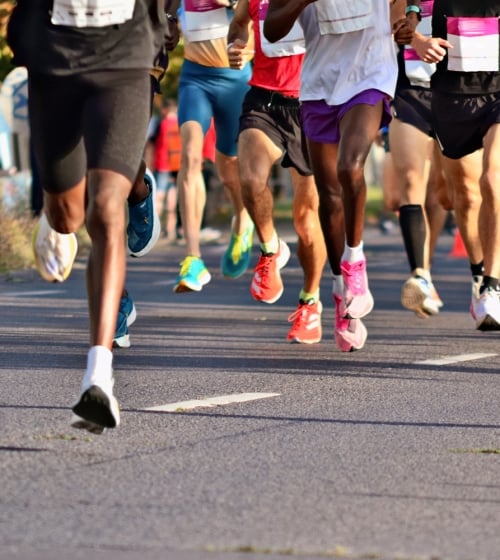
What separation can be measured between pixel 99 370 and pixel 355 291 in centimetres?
281

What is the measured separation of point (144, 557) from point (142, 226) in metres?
4.15

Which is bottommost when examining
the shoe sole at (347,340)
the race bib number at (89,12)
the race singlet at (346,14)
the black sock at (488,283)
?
the shoe sole at (347,340)

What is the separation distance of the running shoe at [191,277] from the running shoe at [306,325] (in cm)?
92

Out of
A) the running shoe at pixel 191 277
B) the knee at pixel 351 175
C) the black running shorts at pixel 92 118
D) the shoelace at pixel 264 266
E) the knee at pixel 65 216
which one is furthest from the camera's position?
the running shoe at pixel 191 277

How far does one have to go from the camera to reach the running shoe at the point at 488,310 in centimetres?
839

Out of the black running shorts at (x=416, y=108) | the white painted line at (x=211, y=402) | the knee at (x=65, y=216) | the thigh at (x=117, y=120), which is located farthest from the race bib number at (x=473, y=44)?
the thigh at (x=117, y=120)

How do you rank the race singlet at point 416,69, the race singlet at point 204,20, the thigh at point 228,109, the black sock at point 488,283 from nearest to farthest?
the black sock at point 488,283, the race singlet at point 416,69, the race singlet at point 204,20, the thigh at point 228,109

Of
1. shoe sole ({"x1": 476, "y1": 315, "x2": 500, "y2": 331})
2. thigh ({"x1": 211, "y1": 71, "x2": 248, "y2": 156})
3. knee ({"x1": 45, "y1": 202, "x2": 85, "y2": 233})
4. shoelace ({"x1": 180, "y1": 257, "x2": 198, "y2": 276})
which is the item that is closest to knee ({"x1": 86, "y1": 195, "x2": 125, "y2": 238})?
knee ({"x1": 45, "y1": 202, "x2": 85, "y2": 233})

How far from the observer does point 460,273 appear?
53.1 feet

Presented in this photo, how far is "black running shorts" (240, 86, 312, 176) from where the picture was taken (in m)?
9.65

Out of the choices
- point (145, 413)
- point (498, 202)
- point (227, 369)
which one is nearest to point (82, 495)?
point (145, 413)

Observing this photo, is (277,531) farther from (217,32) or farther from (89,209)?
(217,32)

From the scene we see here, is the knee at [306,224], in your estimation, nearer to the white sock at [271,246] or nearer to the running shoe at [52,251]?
the white sock at [271,246]

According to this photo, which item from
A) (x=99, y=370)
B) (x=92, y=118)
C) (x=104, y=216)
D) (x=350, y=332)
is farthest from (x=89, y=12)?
(x=350, y=332)
